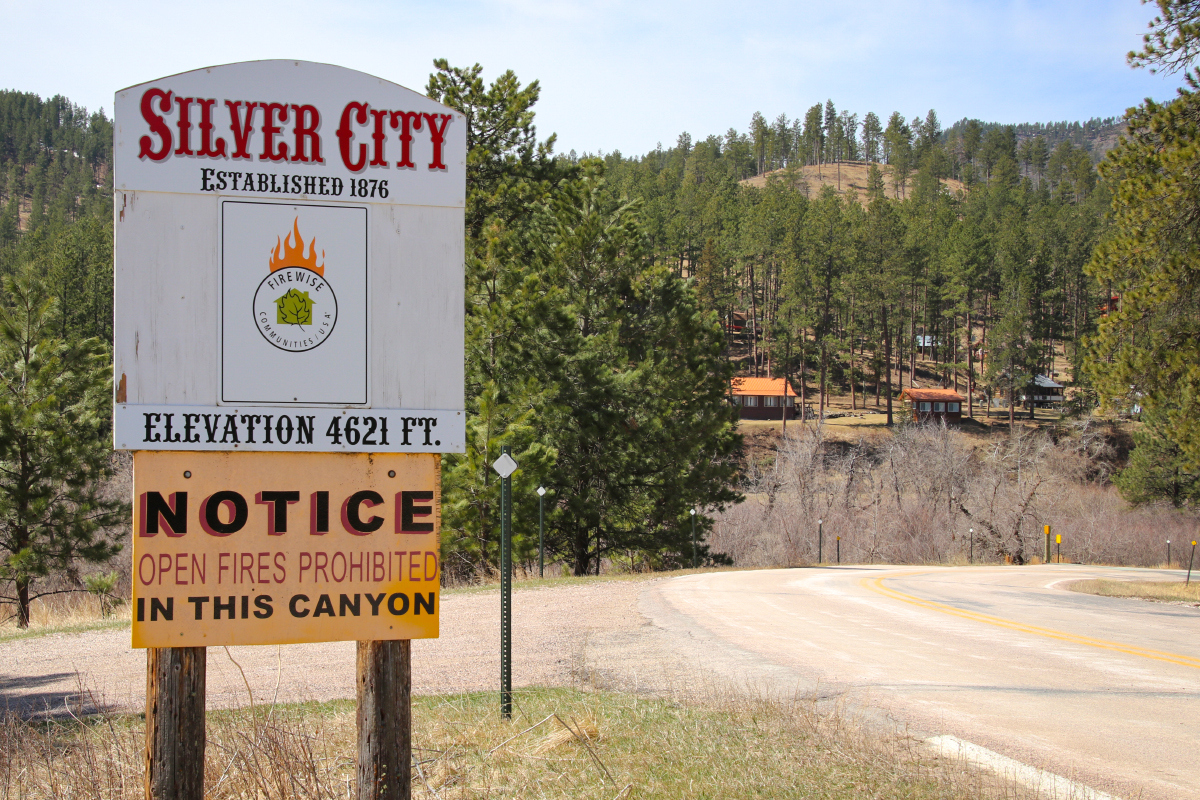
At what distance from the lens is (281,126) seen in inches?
152

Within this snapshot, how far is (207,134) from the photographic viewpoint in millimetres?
3830

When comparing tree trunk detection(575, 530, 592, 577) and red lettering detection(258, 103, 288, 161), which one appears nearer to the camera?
red lettering detection(258, 103, 288, 161)

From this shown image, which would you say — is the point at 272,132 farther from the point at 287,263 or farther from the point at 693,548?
the point at 693,548

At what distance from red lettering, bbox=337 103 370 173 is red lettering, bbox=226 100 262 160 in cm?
38

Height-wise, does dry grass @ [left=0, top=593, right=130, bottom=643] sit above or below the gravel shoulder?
below

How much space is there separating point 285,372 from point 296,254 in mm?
519

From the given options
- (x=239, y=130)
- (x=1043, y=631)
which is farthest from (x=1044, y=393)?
(x=239, y=130)

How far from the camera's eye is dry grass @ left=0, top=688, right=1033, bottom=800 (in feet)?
14.9

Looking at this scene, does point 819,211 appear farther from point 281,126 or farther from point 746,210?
point 281,126

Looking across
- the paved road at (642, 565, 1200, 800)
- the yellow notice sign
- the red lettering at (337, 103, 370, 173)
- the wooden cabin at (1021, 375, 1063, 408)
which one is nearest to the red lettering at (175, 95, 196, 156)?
the red lettering at (337, 103, 370, 173)

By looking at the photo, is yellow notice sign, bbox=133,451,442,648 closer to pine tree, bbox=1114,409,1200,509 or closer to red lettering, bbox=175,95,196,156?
red lettering, bbox=175,95,196,156

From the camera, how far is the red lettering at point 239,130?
3845 mm

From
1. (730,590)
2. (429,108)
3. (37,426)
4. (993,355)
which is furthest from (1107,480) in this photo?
(429,108)

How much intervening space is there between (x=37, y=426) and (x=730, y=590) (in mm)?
14377
